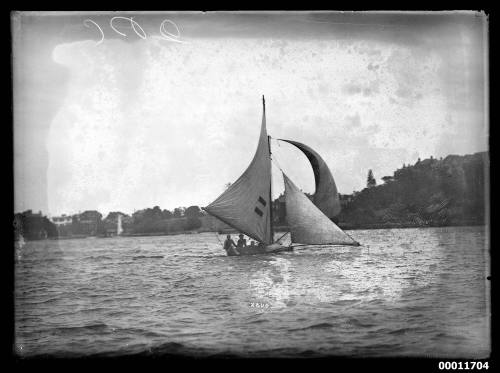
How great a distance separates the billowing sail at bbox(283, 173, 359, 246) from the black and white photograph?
0.55m

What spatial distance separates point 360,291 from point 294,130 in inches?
86.7

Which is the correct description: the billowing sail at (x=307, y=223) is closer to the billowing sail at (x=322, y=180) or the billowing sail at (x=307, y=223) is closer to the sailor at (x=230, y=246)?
the billowing sail at (x=322, y=180)

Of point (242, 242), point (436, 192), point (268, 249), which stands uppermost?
point (436, 192)

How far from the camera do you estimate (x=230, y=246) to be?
8.45 m

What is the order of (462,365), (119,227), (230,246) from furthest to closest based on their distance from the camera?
(230,246) → (119,227) → (462,365)

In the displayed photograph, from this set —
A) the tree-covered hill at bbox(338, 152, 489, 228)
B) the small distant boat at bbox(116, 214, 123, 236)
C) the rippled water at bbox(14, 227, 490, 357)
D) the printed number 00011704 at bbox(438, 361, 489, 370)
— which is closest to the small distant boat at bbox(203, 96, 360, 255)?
the tree-covered hill at bbox(338, 152, 489, 228)

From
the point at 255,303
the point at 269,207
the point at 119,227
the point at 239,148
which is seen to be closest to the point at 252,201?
the point at 269,207

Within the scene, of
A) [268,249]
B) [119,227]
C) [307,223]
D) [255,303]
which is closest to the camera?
[255,303]

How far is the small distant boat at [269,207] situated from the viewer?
7.37 meters

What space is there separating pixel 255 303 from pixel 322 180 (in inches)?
70.2

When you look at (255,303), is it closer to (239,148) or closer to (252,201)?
(252,201)

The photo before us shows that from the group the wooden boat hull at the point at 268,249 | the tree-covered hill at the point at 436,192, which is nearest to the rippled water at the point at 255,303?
the tree-covered hill at the point at 436,192

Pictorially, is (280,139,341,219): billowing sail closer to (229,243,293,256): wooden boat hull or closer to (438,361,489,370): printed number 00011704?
(229,243,293,256): wooden boat hull

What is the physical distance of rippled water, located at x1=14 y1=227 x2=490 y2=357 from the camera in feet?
22.6
